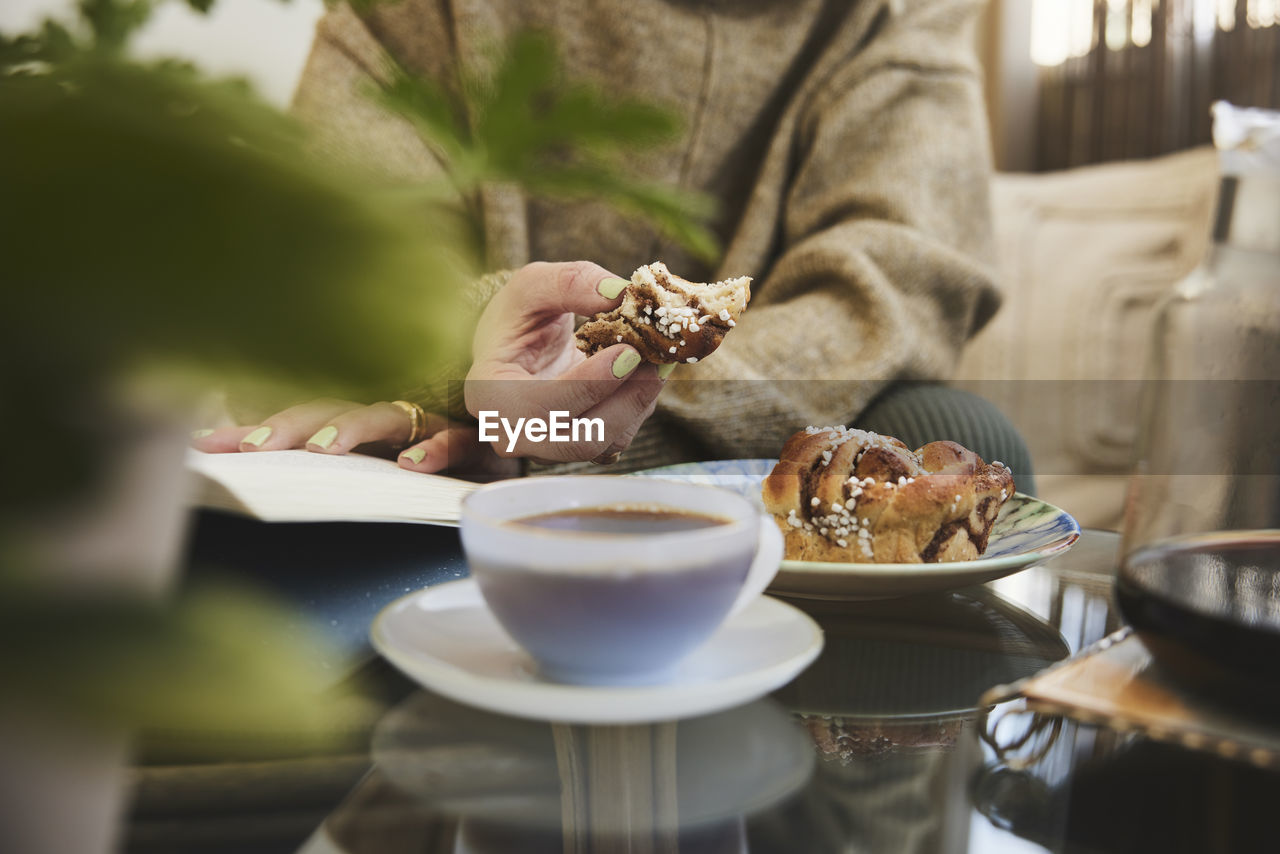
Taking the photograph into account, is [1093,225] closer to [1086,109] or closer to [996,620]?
[1086,109]

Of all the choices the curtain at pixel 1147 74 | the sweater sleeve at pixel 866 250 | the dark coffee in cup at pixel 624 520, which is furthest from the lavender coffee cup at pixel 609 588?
the curtain at pixel 1147 74

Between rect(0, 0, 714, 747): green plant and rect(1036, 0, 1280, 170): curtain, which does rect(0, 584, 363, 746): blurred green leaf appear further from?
rect(1036, 0, 1280, 170): curtain

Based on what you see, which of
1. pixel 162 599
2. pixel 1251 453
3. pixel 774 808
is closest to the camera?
pixel 162 599

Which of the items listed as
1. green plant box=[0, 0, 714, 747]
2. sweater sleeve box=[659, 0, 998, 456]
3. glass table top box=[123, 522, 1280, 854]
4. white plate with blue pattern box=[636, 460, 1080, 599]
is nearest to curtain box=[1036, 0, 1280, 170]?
sweater sleeve box=[659, 0, 998, 456]

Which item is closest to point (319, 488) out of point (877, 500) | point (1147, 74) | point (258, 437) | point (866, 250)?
point (258, 437)

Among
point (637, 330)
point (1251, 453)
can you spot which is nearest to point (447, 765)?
point (637, 330)

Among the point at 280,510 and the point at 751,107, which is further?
the point at 751,107
